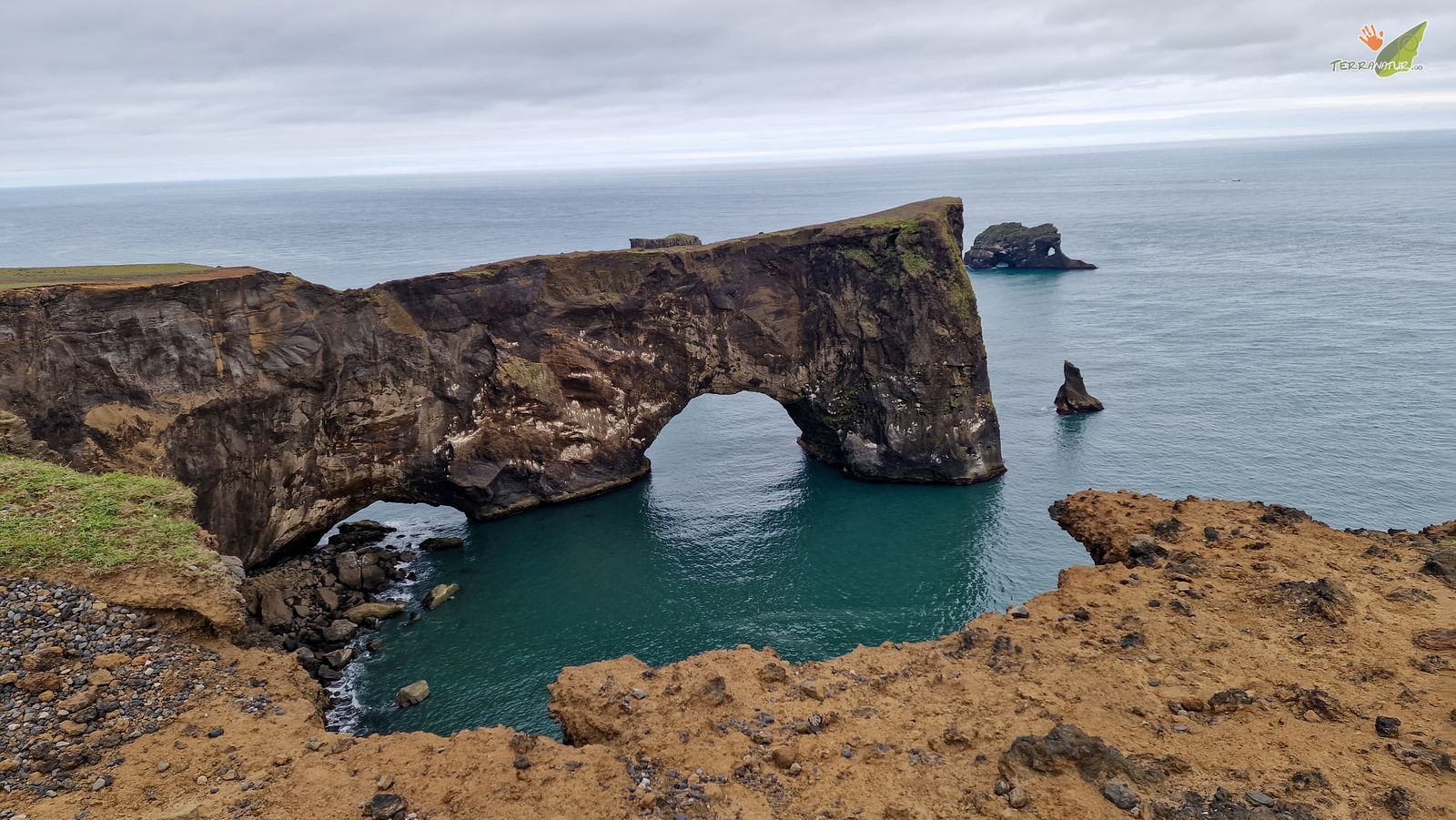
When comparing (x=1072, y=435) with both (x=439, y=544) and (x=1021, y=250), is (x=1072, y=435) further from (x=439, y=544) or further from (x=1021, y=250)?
(x=1021, y=250)

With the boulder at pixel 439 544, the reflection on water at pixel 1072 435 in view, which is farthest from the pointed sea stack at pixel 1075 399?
the boulder at pixel 439 544

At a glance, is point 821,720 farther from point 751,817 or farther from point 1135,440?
point 1135,440

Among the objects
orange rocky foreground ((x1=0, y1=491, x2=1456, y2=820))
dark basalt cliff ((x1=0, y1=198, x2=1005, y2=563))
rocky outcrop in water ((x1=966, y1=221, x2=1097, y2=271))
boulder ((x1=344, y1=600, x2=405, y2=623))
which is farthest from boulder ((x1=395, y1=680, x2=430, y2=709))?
rocky outcrop in water ((x1=966, y1=221, x2=1097, y2=271))

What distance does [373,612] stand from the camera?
117ft

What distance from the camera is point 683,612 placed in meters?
36.0

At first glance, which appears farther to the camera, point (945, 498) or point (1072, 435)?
point (1072, 435)

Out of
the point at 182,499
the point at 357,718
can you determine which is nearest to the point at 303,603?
the point at 357,718

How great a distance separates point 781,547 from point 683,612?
8.03m

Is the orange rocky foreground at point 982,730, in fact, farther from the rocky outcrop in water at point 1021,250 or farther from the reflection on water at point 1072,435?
the rocky outcrop in water at point 1021,250

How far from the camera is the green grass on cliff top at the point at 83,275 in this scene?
110ft

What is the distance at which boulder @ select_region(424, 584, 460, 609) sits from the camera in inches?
1455

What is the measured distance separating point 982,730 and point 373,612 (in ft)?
94.0

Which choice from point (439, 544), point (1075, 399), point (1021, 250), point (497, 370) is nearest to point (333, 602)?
point (439, 544)

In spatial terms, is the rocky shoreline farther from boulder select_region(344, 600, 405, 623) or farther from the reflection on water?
the reflection on water
